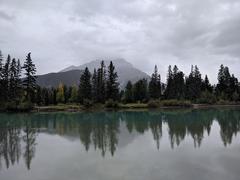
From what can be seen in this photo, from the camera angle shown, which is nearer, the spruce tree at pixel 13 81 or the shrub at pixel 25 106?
the shrub at pixel 25 106

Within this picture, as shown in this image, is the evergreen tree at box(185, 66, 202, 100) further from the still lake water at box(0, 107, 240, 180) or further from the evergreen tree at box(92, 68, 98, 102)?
the still lake water at box(0, 107, 240, 180)

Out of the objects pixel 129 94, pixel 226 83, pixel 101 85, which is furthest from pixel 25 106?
pixel 226 83

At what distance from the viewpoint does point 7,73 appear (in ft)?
209

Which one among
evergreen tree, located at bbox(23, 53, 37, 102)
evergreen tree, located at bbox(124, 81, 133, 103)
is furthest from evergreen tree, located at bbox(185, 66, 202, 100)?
evergreen tree, located at bbox(23, 53, 37, 102)

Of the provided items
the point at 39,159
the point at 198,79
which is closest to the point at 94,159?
the point at 39,159

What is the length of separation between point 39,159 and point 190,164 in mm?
6879

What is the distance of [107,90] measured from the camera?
68938mm

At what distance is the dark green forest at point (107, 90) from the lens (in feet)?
198

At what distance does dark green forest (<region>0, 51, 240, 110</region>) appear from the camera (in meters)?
60.2

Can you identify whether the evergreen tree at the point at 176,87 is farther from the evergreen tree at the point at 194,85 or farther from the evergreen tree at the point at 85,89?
the evergreen tree at the point at 85,89

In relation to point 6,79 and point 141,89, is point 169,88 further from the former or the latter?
point 6,79

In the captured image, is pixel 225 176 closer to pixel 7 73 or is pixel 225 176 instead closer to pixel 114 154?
pixel 114 154

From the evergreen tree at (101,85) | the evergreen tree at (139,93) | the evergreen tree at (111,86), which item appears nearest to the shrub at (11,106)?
the evergreen tree at (101,85)

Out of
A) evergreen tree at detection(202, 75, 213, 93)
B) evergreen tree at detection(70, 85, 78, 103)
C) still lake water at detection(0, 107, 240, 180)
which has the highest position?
evergreen tree at detection(202, 75, 213, 93)
